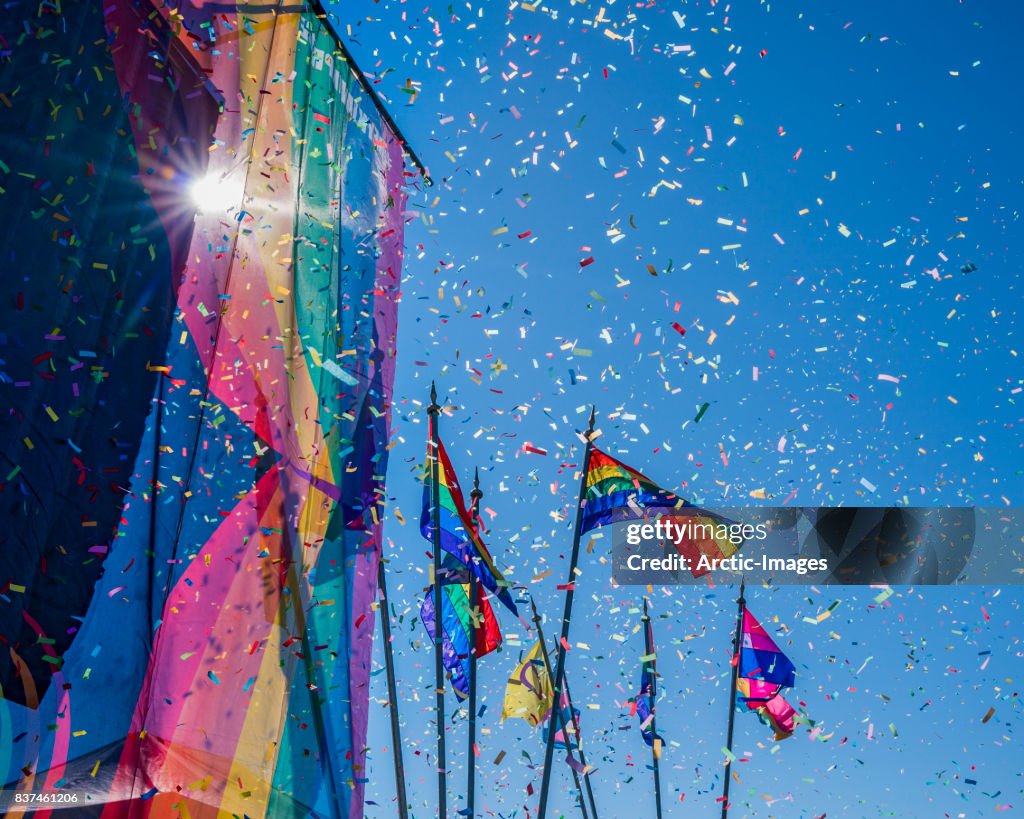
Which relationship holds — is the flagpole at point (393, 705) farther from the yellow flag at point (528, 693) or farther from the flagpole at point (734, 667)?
the flagpole at point (734, 667)

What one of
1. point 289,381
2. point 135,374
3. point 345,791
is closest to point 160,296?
point 135,374

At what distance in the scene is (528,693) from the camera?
13211 mm

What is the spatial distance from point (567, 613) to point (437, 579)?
1582mm

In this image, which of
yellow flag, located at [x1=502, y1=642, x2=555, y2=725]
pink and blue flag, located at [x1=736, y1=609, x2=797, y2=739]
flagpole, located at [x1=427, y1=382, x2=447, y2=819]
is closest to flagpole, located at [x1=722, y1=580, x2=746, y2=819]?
pink and blue flag, located at [x1=736, y1=609, x2=797, y2=739]

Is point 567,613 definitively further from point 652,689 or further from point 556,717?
point 652,689

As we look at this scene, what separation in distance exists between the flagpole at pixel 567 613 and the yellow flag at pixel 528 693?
2267 millimetres

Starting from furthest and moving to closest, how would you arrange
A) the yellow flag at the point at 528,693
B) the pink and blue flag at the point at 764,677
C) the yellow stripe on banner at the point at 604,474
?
the pink and blue flag at the point at 764,677
the yellow flag at the point at 528,693
the yellow stripe on banner at the point at 604,474

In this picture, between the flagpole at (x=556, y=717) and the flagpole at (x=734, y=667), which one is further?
the flagpole at (x=734, y=667)

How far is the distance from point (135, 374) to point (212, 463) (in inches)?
30.7

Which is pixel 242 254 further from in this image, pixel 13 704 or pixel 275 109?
pixel 13 704

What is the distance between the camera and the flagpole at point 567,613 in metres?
10.0

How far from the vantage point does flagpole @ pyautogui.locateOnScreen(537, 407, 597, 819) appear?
32.9 feet

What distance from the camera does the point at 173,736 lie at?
459 cm

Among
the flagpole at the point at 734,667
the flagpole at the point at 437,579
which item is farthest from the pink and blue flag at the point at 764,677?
the flagpole at the point at 437,579
